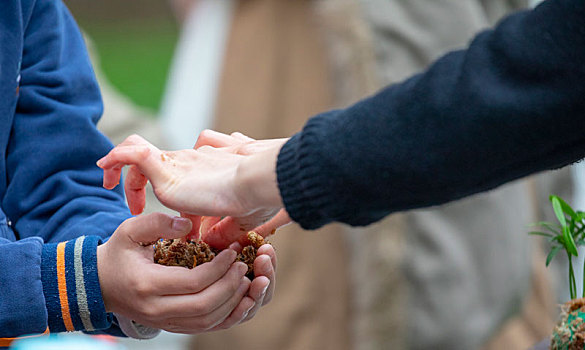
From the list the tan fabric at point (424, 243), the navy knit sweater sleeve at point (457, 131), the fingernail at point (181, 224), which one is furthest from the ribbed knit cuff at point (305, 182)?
the tan fabric at point (424, 243)

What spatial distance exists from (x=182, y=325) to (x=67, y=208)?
21 centimetres

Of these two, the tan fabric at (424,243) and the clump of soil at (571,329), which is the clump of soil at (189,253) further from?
the tan fabric at (424,243)

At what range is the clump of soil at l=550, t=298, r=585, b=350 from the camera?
73cm

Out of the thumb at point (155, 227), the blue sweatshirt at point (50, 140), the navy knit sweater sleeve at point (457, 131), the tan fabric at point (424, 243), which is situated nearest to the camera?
the navy knit sweater sleeve at point (457, 131)

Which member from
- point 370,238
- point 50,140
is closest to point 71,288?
point 50,140

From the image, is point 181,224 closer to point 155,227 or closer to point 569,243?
point 155,227

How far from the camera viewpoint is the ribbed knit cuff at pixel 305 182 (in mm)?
644

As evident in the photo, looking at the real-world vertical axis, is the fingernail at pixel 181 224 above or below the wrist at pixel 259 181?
below

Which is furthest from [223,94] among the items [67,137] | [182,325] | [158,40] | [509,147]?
[158,40]

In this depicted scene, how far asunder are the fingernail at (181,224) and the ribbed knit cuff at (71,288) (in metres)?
0.09

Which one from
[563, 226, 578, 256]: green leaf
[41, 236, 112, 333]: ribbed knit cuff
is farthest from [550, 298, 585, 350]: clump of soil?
[41, 236, 112, 333]: ribbed knit cuff

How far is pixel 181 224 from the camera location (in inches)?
28.9

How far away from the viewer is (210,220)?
2.78 feet

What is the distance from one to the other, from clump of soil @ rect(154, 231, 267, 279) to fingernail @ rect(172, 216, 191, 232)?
1.7 inches
